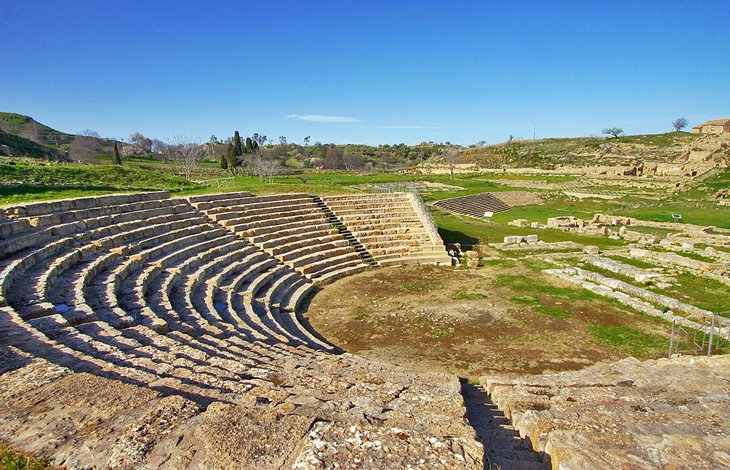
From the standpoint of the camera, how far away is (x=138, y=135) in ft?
298

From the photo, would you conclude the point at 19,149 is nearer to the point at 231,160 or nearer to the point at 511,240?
the point at 231,160

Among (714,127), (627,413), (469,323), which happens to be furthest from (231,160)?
(714,127)

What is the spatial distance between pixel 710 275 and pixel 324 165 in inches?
3026

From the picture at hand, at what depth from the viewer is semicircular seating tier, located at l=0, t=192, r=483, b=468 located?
3.43 metres

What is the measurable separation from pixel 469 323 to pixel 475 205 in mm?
30194

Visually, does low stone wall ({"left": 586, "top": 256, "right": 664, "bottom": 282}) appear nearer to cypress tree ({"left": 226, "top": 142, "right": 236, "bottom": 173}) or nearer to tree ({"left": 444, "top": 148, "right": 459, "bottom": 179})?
cypress tree ({"left": 226, "top": 142, "right": 236, "bottom": 173})

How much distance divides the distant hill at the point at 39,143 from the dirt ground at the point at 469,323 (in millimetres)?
38114

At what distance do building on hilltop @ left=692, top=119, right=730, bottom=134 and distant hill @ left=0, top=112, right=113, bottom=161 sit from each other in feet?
339

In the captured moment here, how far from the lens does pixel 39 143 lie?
5653 centimetres

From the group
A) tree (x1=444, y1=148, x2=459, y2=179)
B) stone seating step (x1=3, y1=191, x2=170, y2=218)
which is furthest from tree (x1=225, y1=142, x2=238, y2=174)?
tree (x1=444, y1=148, x2=459, y2=179)

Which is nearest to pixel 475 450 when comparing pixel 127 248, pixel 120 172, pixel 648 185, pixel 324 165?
pixel 127 248

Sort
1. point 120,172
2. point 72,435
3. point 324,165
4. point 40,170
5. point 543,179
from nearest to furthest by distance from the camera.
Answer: point 72,435
point 40,170
point 120,172
point 543,179
point 324,165

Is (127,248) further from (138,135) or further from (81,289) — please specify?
(138,135)

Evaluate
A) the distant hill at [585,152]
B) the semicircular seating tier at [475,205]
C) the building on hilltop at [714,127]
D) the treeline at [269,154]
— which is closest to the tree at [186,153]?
the treeline at [269,154]
